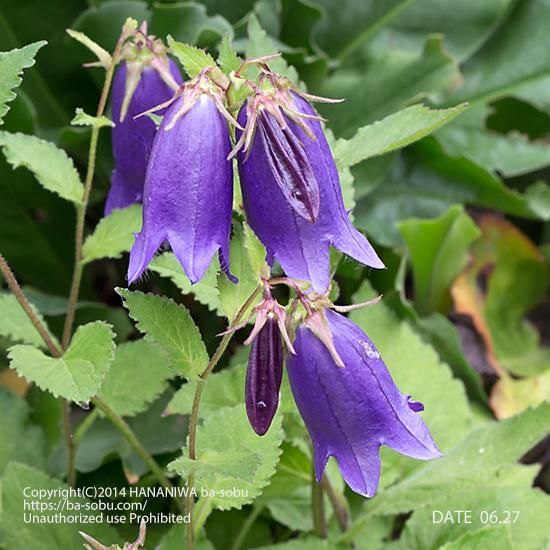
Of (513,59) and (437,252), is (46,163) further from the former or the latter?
(513,59)

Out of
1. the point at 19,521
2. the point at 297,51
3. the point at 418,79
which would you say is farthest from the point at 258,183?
the point at 418,79

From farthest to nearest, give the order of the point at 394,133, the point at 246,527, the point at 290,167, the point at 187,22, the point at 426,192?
1. the point at 426,192
2. the point at 187,22
3. the point at 246,527
4. the point at 394,133
5. the point at 290,167

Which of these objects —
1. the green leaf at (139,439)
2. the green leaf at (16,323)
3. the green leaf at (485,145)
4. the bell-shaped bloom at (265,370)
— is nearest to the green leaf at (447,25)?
the green leaf at (485,145)

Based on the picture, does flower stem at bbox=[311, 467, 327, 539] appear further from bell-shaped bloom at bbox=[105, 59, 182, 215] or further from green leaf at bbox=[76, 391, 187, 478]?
bell-shaped bloom at bbox=[105, 59, 182, 215]

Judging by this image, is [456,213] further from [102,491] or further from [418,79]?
[102,491]

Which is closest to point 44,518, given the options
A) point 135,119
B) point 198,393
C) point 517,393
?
point 198,393

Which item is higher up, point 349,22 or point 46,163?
point 46,163

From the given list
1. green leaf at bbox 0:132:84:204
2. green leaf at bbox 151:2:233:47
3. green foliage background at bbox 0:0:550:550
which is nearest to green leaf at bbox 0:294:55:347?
green foliage background at bbox 0:0:550:550
